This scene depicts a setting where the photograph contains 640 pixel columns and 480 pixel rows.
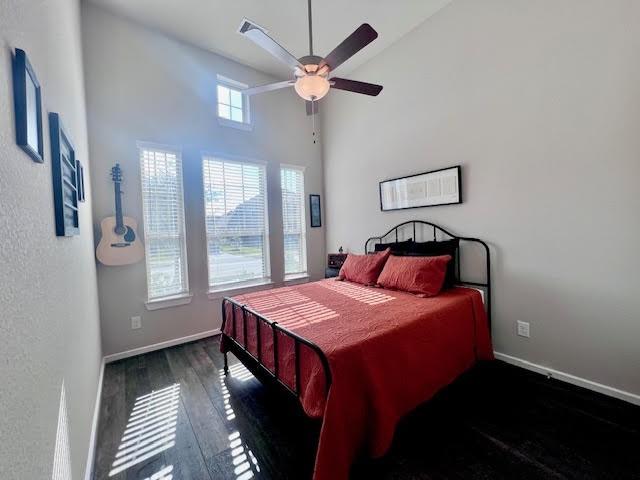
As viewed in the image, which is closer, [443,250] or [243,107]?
[443,250]

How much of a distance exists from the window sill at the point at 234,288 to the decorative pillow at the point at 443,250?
6.59ft

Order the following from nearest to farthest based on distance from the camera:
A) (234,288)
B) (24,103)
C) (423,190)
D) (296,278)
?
(24,103), (423,190), (234,288), (296,278)

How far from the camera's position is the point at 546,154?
A: 2.28 m

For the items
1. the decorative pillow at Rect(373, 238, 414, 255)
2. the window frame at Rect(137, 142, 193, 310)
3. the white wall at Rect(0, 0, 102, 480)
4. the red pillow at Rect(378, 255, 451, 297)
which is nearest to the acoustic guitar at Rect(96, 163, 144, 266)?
the window frame at Rect(137, 142, 193, 310)

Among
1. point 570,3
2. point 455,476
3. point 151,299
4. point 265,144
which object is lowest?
point 455,476

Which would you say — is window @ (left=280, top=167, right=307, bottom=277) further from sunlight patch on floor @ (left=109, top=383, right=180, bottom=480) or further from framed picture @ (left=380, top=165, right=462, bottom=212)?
sunlight patch on floor @ (left=109, top=383, right=180, bottom=480)

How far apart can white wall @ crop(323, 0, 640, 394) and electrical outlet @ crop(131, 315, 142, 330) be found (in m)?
3.29

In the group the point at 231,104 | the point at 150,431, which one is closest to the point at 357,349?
the point at 150,431

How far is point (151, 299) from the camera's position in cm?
305

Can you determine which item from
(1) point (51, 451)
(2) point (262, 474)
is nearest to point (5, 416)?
(1) point (51, 451)

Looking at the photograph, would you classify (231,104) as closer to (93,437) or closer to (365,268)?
(365,268)

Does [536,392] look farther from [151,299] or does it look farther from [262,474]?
[151,299]

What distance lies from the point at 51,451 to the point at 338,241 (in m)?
3.81

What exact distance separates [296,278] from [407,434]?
109 inches
